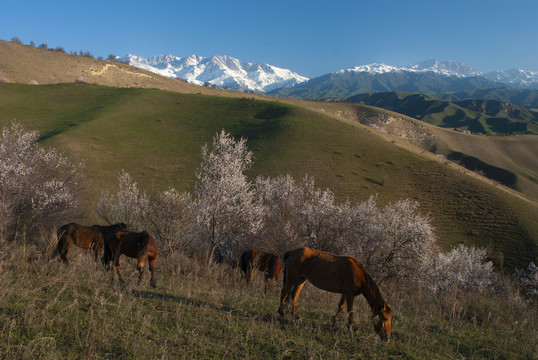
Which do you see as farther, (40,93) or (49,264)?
(40,93)

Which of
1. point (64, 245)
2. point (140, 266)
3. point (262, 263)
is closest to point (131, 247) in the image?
point (140, 266)

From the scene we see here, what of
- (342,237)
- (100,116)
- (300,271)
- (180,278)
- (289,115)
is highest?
(289,115)

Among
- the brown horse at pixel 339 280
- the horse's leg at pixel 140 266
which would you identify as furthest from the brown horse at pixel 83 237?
the brown horse at pixel 339 280

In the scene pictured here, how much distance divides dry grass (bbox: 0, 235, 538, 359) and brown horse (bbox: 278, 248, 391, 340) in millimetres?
388

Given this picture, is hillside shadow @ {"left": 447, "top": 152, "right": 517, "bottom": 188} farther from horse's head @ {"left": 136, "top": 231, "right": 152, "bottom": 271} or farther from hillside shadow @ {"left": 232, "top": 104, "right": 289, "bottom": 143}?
horse's head @ {"left": 136, "top": 231, "right": 152, "bottom": 271}

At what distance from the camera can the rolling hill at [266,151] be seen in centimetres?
4662

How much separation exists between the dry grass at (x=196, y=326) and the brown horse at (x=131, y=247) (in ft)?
1.66

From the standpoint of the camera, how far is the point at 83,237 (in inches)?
384

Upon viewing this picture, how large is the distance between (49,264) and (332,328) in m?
8.00

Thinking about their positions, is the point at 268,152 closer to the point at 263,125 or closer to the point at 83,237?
the point at 263,125

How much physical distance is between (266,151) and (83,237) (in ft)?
184

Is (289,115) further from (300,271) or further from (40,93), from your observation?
(300,271)

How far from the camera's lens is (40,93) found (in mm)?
91062

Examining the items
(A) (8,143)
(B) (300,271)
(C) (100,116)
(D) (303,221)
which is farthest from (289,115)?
(B) (300,271)
